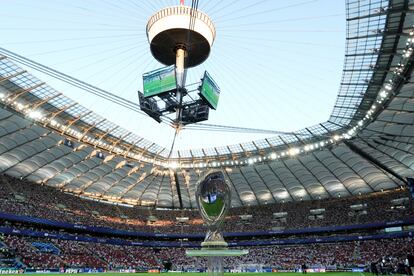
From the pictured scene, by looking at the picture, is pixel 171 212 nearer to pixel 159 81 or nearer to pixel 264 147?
pixel 264 147

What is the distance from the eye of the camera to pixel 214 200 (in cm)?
1653

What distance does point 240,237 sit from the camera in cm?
8119

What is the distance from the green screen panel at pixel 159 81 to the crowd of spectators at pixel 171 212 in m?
37.4

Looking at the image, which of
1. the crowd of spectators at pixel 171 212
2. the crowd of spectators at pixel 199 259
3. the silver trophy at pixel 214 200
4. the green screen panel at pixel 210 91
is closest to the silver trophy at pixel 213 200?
the silver trophy at pixel 214 200

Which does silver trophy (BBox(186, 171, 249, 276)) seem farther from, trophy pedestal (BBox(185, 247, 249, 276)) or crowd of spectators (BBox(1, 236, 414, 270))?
crowd of spectators (BBox(1, 236, 414, 270))

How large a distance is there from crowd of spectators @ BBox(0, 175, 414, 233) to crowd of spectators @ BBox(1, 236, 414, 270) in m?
4.88

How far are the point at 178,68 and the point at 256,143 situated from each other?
1152 inches

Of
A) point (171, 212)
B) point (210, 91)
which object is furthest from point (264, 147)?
point (171, 212)

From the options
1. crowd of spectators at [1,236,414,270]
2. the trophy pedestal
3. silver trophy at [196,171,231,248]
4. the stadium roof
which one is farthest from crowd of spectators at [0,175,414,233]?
the trophy pedestal

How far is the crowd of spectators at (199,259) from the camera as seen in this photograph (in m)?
54.5

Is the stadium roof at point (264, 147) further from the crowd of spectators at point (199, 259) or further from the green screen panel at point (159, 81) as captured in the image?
the green screen panel at point (159, 81)

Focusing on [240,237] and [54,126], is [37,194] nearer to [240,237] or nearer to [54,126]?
[54,126]

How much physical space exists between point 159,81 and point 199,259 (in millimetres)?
46238

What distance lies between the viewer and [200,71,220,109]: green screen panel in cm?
3866
